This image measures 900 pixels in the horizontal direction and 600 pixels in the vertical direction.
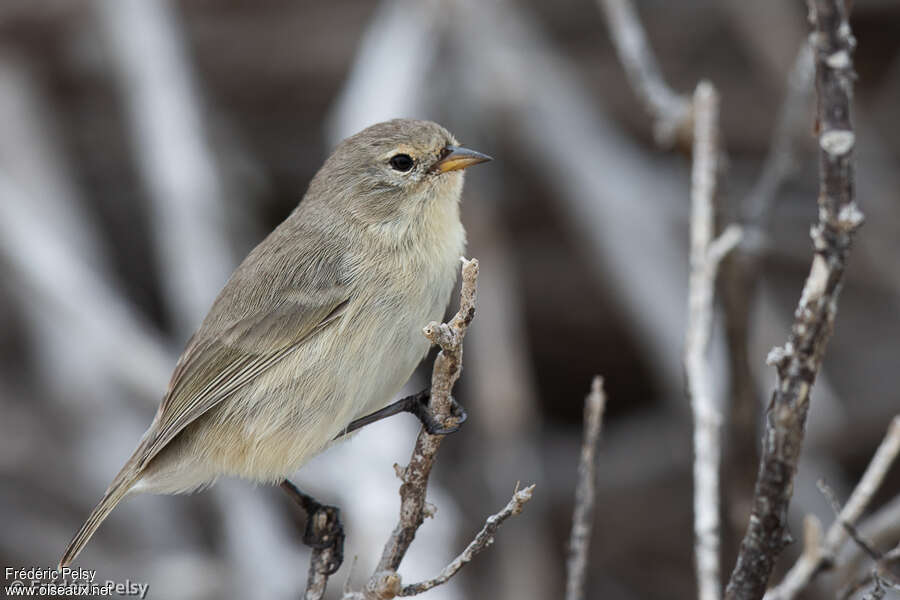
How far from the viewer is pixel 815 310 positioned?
72.8 inches

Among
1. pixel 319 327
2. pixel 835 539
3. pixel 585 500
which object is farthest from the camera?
pixel 319 327

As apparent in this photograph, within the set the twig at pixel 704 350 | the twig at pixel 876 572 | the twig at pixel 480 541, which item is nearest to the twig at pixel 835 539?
the twig at pixel 876 572

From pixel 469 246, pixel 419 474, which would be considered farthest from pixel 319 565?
pixel 469 246

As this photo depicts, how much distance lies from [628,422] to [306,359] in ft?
10.7

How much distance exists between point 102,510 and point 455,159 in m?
1.49

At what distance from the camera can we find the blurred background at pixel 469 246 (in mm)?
4910

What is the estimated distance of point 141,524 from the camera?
5.17 meters

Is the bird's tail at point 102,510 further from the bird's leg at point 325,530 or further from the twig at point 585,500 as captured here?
the twig at point 585,500

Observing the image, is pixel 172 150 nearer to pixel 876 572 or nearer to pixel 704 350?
pixel 704 350

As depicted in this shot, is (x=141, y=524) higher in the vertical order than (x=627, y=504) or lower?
lower

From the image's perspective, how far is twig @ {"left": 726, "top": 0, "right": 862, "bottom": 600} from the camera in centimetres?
179

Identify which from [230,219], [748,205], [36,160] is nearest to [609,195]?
[748,205]

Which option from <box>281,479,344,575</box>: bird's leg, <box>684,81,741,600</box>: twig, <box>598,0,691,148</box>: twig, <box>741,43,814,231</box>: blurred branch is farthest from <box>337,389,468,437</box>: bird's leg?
<box>598,0,691,148</box>: twig

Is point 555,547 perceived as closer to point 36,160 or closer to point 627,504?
point 627,504
